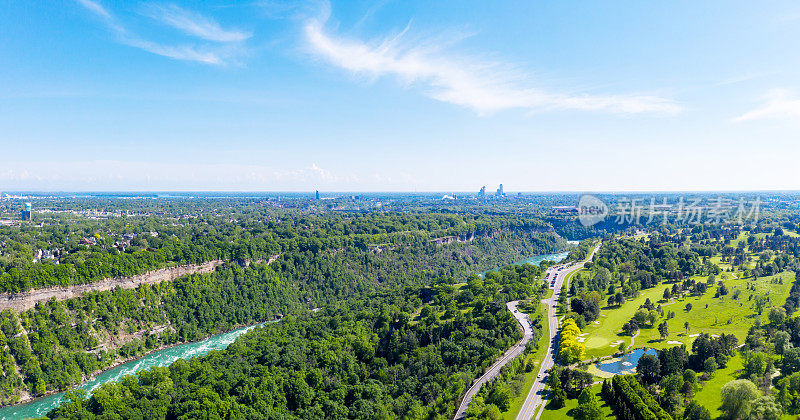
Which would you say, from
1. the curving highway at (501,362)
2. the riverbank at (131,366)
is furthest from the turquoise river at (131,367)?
the curving highway at (501,362)

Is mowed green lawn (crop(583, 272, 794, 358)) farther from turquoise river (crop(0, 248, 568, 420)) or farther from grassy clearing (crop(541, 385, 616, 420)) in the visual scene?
turquoise river (crop(0, 248, 568, 420))

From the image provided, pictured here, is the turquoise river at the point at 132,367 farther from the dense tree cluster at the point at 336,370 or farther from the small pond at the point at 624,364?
the small pond at the point at 624,364

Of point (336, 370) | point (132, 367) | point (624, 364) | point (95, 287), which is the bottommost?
point (132, 367)

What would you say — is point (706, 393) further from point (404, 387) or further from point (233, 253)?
point (233, 253)

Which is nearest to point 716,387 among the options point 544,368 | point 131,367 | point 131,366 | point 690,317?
point 544,368

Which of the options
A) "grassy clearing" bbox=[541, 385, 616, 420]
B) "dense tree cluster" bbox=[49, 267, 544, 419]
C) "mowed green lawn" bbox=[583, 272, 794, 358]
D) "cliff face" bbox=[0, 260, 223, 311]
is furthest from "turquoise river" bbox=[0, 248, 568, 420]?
"mowed green lawn" bbox=[583, 272, 794, 358]

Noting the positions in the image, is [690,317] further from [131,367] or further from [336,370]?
[131,367]
